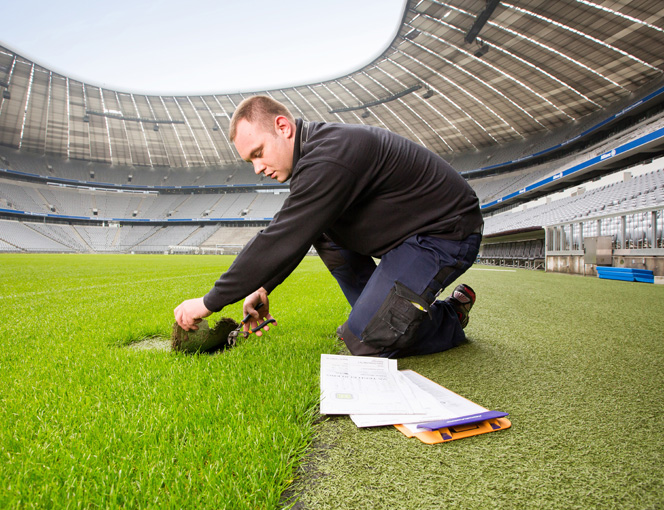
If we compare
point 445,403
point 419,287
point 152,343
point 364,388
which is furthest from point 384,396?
point 152,343

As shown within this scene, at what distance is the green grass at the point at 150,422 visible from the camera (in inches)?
30.3

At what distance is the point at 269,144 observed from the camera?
1657mm

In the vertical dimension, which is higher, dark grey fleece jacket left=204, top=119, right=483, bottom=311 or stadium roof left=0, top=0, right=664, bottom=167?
stadium roof left=0, top=0, right=664, bottom=167

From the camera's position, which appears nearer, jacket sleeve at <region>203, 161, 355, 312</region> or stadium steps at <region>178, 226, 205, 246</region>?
jacket sleeve at <region>203, 161, 355, 312</region>

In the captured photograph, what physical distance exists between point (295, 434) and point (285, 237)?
718 millimetres

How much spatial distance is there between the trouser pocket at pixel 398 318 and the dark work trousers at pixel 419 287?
0.06 feet

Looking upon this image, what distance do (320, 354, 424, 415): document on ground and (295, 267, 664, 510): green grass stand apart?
7cm

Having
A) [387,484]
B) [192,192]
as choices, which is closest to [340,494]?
[387,484]

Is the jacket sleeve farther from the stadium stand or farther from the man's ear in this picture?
the stadium stand

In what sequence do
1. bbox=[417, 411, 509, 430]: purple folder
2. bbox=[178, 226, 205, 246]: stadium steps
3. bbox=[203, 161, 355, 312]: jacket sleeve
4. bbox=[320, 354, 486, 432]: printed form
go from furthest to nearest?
bbox=[178, 226, 205, 246]: stadium steps → bbox=[203, 161, 355, 312]: jacket sleeve → bbox=[320, 354, 486, 432]: printed form → bbox=[417, 411, 509, 430]: purple folder

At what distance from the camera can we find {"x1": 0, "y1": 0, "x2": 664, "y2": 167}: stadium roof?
17.6m

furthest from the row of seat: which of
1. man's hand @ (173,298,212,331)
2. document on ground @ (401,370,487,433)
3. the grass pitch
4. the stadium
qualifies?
man's hand @ (173,298,212,331)

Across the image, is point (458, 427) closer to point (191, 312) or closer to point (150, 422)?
point (150, 422)

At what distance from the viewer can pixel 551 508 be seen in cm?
74
